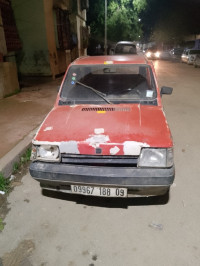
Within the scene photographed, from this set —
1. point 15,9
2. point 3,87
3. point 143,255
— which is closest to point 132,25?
point 15,9

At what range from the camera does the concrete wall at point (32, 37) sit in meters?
11.3

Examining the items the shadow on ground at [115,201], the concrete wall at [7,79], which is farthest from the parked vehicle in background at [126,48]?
the shadow on ground at [115,201]

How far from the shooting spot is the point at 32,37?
39.1 ft

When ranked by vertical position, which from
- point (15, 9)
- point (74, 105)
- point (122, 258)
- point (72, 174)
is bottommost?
point (122, 258)

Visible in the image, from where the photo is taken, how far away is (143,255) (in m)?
2.29

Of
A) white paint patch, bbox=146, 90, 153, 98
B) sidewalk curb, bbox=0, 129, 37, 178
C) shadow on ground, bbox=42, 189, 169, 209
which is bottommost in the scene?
shadow on ground, bbox=42, 189, 169, 209

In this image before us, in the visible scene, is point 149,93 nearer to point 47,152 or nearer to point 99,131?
point 99,131

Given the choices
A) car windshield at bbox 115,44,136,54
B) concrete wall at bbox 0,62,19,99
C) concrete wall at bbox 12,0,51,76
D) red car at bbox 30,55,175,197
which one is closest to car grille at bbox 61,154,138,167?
red car at bbox 30,55,175,197

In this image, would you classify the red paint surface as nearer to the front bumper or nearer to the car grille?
the car grille

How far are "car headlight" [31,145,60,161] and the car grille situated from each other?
0.09 m

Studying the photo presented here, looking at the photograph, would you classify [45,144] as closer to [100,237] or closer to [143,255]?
[100,237]

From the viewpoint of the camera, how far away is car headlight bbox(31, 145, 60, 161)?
2595mm

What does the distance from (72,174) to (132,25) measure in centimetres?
3907

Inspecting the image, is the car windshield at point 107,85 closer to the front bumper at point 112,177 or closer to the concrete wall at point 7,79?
the front bumper at point 112,177
